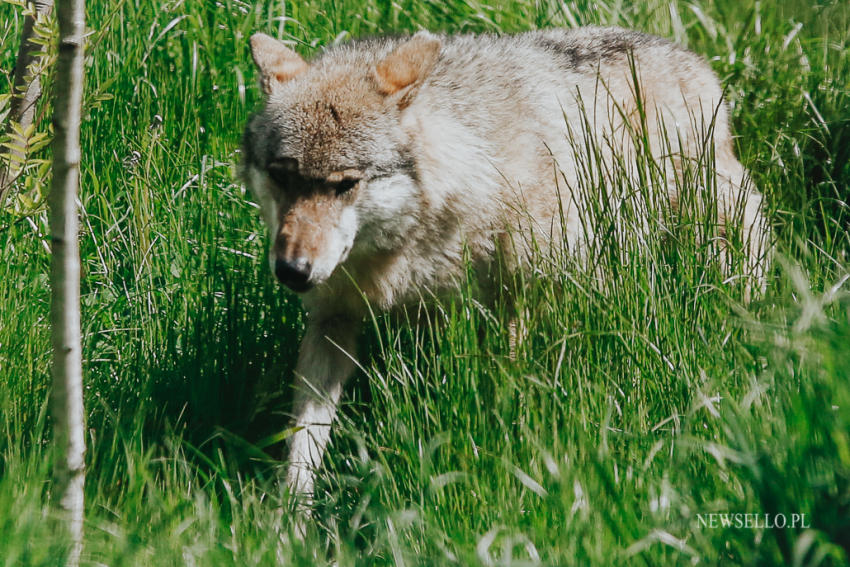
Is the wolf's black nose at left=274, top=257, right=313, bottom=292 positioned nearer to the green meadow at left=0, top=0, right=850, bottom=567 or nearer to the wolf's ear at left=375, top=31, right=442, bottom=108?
the green meadow at left=0, top=0, right=850, bottom=567

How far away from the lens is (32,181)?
11.0ft

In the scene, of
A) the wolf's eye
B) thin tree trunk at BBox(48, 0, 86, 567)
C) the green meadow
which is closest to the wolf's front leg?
the green meadow

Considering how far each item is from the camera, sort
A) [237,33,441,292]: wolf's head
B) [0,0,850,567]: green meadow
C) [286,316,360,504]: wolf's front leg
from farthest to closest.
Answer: [286,316,360,504]: wolf's front leg, [237,33,441,292]: wolf's head, [0,0,850,567]: green meadow

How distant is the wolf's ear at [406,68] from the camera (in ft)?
12.6

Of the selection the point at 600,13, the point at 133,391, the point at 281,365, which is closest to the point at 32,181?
the point at 133,391

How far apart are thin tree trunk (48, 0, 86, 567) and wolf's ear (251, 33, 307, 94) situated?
1.38 metres

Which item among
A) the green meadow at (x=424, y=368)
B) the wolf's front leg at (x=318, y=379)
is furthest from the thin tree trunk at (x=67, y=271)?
the wolf's front leg at (x=318, y=379)

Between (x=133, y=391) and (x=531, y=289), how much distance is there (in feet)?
5.27

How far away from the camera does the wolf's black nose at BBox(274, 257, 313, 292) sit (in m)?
3.40

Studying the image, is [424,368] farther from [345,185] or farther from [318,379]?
[345,185]

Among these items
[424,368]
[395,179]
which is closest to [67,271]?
[395,179]

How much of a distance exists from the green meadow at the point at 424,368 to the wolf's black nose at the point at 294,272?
400mm

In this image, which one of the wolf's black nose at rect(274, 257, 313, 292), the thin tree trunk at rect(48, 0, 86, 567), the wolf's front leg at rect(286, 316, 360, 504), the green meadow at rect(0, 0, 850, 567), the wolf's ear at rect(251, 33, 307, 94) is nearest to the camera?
the green meadow at rect(0, 0, 850, 567)

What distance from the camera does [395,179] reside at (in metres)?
3.78
